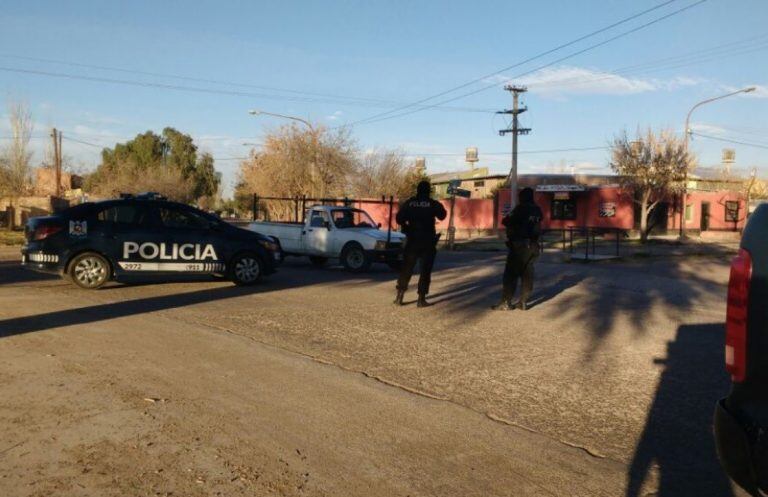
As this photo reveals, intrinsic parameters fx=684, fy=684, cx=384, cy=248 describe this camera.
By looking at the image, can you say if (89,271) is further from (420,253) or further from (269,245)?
(420,253)

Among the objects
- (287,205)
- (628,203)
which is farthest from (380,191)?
(628,203)

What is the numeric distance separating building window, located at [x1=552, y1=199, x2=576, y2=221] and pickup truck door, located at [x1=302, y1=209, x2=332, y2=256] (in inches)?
1237

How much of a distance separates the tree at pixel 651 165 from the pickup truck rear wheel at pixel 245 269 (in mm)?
28267

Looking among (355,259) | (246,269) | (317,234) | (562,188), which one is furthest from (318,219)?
(562,188)

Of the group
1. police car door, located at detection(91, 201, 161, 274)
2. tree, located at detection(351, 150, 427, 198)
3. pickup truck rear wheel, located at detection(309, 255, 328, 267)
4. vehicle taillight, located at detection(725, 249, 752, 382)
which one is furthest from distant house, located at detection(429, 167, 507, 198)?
vehicle taillight, located at detection(725, 249, 752, 382)

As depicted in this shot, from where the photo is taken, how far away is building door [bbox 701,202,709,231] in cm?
4653

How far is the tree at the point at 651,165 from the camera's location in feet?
121

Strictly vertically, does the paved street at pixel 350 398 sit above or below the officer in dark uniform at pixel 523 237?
below

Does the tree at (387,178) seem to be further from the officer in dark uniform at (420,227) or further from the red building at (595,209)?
the officer in dark uniform at (420,227)

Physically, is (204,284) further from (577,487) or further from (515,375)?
(577,487)

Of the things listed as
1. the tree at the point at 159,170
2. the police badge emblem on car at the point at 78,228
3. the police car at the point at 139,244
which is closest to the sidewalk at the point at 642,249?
the police car at the point at 139,244

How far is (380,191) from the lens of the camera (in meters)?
51.2

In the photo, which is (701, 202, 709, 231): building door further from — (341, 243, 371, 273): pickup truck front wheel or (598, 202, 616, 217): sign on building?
(341, 243, 371, 273): pickup truck front wheel

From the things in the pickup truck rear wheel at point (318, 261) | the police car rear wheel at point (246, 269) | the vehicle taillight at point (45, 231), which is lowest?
the pickup truck rear wheel at point (318, 261)
